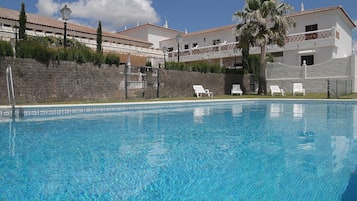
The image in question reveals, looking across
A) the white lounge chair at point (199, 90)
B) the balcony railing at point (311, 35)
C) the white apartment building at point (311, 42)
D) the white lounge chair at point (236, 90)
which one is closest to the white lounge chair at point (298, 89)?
the white lounge chair at point (236, 90)

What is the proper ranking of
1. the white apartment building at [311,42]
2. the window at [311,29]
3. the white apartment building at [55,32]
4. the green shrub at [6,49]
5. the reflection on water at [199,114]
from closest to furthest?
1. the reflection on water at [199,114]
2. the green shrub at [6,49]
3. the white apartment building at [55,32]
4. the white apartment building at [311,42]
5. the window at [311,29]

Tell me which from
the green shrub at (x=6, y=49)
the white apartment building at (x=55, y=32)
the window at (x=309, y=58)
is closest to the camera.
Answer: the green shrub at (x=6, y=49)

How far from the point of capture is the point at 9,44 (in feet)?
42.0

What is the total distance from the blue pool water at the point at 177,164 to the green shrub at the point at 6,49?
262 inches

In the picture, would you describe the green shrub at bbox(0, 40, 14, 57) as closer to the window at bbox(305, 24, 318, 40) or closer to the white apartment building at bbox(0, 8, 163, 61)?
the white apartment building at bbox(0, 8, 163, 61)

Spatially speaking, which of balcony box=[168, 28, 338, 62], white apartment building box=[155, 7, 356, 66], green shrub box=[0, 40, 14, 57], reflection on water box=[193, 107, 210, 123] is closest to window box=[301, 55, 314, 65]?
white apartment building box=[155, 7, 356, 66]

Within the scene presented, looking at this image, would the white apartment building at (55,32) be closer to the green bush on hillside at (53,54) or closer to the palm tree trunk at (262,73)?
the green bush on hillside at (53,54)

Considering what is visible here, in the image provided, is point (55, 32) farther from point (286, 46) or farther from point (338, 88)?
point (338, 88)

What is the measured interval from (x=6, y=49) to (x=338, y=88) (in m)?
19.7

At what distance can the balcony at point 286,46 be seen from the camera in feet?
80.5

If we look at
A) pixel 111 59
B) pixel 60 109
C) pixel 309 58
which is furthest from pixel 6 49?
pixel 309 58

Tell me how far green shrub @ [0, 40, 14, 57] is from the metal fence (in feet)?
59.2

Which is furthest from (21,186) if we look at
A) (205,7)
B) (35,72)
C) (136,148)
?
(205,7)

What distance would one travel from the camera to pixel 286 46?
2706cm
